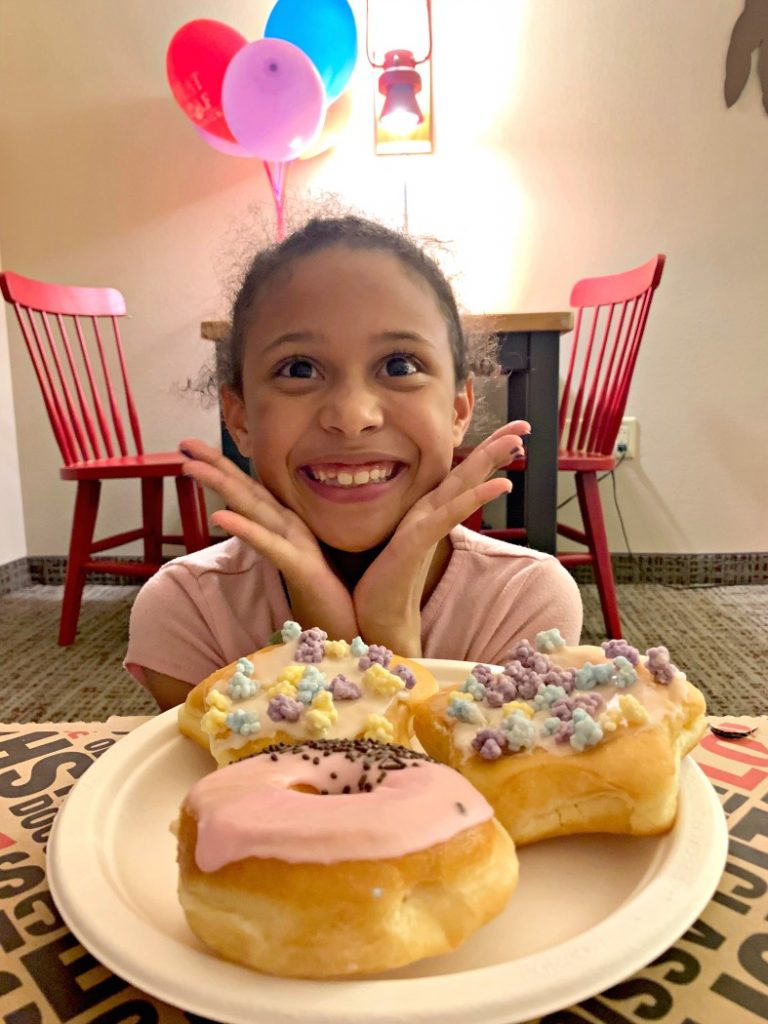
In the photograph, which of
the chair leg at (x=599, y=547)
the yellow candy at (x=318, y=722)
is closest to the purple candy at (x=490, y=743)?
the yellow candy at (x=318, y=722)

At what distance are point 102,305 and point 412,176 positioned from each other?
45.2 inches

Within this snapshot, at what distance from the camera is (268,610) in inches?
40.0

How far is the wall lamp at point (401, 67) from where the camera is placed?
7.97 ft

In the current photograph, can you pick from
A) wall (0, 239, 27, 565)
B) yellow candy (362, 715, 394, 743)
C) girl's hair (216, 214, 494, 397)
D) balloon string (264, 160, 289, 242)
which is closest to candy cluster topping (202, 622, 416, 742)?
yellow candy (362, 715, 394, 743)

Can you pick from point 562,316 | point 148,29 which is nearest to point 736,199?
point 562,316

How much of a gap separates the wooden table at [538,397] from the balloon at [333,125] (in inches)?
48.8

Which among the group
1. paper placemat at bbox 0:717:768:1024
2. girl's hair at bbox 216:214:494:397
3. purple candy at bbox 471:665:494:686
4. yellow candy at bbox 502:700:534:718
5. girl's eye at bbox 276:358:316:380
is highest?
girl's hair at bbox 216:214:494:397

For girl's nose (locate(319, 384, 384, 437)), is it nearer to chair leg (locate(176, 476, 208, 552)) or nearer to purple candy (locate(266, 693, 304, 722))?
purple candy (locate(266, 693, 304, 722))

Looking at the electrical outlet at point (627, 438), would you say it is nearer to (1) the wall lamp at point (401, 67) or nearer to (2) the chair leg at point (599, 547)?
(2) the chair leg at point (599, 547)

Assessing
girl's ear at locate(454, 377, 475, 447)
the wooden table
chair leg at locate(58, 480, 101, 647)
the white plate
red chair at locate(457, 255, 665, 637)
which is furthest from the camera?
chair leg at locate(58, 480, 101, 647)

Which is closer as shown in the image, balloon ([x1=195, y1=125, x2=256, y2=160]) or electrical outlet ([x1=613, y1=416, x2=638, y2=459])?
balloon ([x1=195, y1=125, x2=256, y2=160])

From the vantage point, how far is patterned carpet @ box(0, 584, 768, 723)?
1691 millimetres

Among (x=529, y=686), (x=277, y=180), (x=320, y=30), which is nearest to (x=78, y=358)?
(x=277, y=180)

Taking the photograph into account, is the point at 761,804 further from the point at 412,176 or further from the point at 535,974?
the point at 412,176
